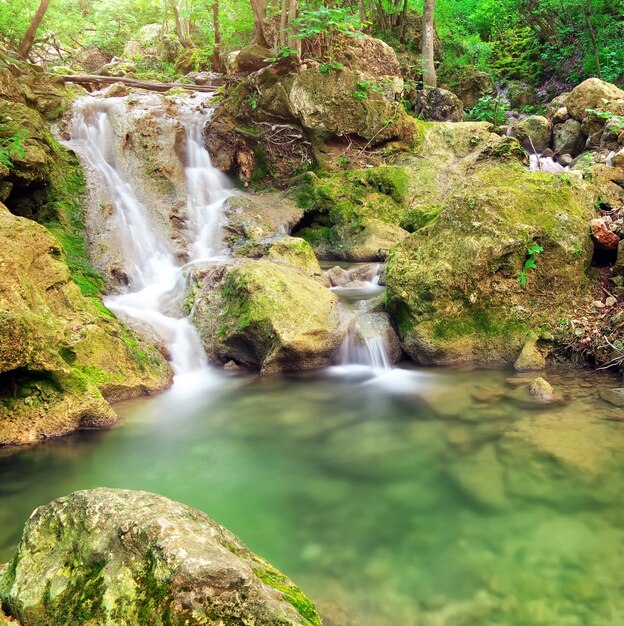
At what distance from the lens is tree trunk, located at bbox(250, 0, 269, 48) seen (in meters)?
12.0

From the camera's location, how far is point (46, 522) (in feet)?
7.07

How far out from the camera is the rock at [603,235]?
617cm

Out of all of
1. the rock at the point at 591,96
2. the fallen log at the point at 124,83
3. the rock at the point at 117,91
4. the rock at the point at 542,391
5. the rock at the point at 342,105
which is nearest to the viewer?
the rock at the point at 542,391

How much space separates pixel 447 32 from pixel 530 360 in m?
18.1

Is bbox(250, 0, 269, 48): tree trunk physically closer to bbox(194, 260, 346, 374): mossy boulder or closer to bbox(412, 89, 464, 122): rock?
bbox(412, 89, 464, 122): rock

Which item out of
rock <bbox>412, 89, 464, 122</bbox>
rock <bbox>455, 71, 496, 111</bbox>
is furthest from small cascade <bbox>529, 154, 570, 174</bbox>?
rock <bbox>455, 71, 496, 111</bbox>

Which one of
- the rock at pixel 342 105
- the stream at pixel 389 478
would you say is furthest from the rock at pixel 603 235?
the rock at pixel 342 105

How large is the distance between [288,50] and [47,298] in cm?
808

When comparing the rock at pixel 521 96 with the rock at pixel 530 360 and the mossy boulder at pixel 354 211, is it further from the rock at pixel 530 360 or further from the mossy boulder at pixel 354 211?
the rock at pixel 530 360

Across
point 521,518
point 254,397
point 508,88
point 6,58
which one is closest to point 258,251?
point 254,397

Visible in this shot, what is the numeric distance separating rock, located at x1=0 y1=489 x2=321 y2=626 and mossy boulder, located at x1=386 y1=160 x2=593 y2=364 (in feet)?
14.1

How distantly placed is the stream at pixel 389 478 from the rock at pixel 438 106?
10240 millimetres

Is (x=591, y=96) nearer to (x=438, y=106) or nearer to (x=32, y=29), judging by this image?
(x=438, y=106)

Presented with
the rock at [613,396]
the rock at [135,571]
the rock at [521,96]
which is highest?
the rock at [521,96]
